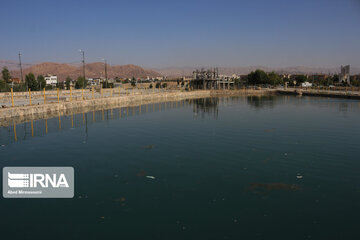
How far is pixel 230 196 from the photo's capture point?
9.63 m

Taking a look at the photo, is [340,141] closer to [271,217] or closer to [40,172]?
[271,217]

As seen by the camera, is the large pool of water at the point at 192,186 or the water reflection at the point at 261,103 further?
the water reflection at the point at 261,103

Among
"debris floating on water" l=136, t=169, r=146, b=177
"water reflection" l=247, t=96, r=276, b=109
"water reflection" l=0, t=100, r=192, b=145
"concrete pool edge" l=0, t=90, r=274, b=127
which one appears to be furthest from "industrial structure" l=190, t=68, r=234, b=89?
"debris floating on water" l=136, t=169, r=146, b=177

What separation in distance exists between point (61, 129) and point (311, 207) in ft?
62.4

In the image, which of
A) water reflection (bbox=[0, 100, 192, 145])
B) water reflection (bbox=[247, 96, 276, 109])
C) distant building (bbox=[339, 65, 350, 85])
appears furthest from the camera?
distant building (bbox=[339, 65, 350, 85])

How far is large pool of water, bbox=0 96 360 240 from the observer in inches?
303

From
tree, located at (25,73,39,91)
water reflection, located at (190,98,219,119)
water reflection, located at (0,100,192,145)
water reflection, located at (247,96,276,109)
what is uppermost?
tree, located at (25,73,39,91)

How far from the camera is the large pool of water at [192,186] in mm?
7699

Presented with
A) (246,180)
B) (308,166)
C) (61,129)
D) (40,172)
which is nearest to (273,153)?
(308,166)

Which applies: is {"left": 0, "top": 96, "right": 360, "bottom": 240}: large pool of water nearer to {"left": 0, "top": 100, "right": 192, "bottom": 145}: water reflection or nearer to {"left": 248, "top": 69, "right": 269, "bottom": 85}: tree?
{"left": 0, "top": 100, "right": 192, "bottom": 145}: water reflection

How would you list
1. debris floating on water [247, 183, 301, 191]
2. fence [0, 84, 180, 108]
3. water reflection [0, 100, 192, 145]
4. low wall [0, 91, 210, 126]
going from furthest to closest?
fence [0, 84, 180, 108]
low wall [0, 91, 210, 126]
water reflection [0, 100, 192, 145]
debris floating on water [247, 183, 301, 191]

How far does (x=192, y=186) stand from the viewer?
1056 centimetres

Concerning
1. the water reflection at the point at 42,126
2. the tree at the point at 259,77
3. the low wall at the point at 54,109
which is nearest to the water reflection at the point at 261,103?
the low wall at the point at 54,109

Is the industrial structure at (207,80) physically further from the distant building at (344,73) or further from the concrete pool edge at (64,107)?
the distant building at (344,73)
